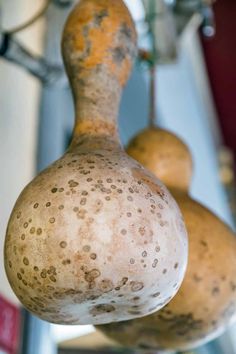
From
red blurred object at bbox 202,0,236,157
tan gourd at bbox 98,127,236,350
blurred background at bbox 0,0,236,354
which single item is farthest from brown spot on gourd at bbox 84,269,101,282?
red blurred object at bbox 202,0,236,157

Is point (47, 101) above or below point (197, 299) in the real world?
above

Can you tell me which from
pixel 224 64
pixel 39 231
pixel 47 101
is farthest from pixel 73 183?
pixel 224 64

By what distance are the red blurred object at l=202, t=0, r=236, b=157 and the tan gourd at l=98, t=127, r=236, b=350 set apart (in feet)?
4.40

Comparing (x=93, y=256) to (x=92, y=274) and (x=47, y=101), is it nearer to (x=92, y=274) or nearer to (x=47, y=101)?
(x=92, y=274)

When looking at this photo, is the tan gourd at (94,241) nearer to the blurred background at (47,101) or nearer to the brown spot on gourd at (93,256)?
the brown spot on gourd at (93,256)

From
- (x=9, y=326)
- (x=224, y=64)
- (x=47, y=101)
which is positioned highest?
(x=224, y=64)

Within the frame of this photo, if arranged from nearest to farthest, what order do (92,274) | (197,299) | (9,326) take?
(92,274)
(197,299)
(9,326)

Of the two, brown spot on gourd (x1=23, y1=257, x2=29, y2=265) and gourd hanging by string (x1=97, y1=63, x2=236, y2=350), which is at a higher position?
brown spot on gourd (x1=23, y1=257, x2=29, y2=265)

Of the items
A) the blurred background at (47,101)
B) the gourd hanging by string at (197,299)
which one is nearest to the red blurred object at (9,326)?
the blurred background at (47,101)

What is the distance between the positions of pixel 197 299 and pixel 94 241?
167 millimetres

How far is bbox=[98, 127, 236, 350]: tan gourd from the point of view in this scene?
47cm

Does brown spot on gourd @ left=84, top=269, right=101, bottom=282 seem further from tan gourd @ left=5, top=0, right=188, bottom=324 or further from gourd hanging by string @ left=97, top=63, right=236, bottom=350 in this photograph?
gourd hanging by string @ left=97, top=63, right=236, bottom=350

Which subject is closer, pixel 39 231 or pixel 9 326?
pixel 39 231

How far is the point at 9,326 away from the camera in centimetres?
68
